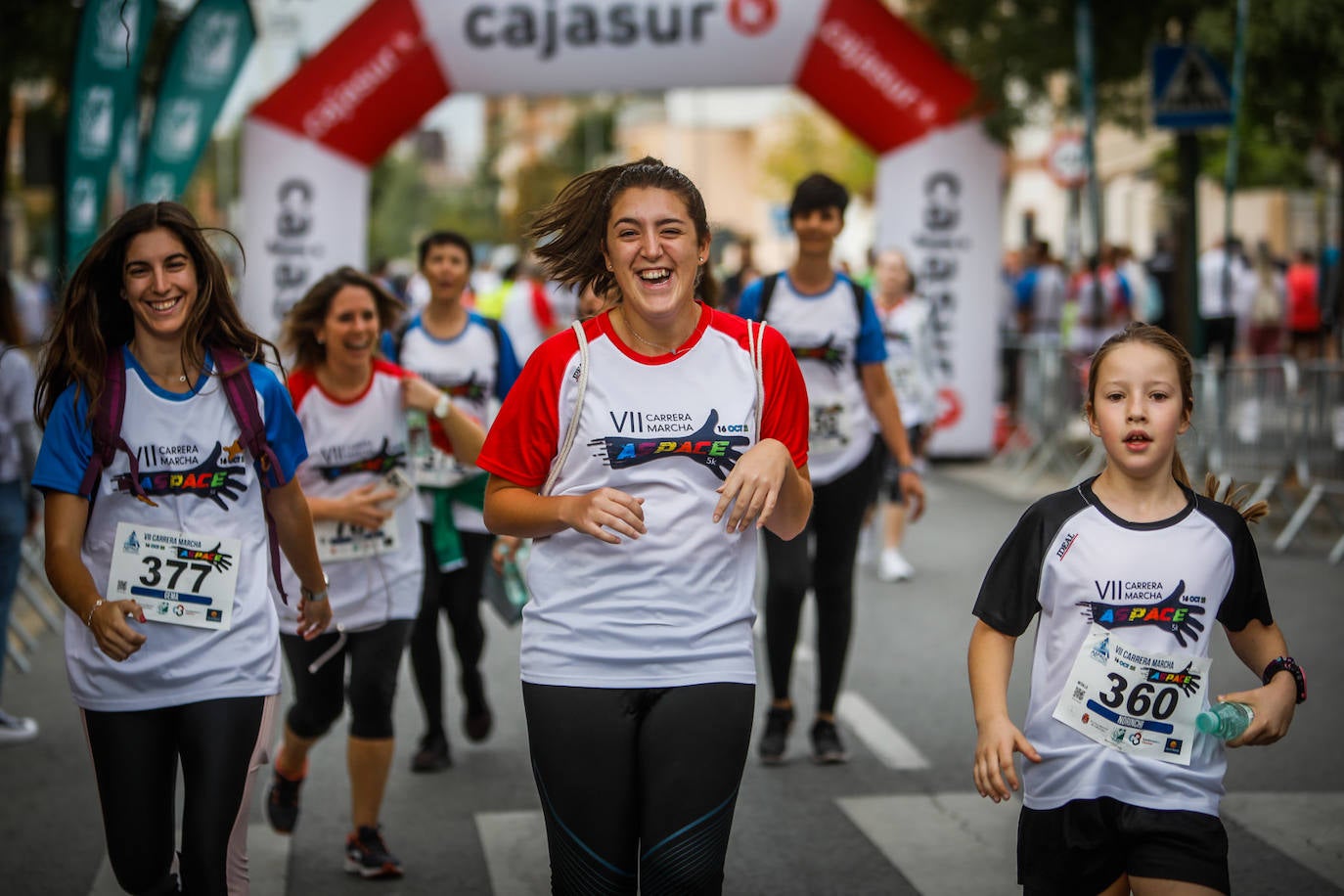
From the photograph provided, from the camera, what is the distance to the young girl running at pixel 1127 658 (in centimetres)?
342

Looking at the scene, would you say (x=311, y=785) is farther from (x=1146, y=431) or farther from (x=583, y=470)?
(x=1146, y=431)

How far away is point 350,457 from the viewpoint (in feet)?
18.5

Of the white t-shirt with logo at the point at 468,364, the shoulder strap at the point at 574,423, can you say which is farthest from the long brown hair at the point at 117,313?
the white t-shirt with logo at the point at 468,364

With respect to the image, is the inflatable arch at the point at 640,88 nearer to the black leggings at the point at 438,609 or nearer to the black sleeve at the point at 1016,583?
the black leggings at the point at 438,609

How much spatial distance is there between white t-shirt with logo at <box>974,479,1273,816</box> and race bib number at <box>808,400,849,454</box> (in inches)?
117

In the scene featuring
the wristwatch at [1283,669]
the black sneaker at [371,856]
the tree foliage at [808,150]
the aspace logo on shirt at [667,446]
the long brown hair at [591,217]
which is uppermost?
A: the tree foliage at [808,150]

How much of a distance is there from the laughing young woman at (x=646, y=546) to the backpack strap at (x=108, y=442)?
0.85m

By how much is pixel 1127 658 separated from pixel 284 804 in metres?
3.24

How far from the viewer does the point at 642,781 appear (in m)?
3.52

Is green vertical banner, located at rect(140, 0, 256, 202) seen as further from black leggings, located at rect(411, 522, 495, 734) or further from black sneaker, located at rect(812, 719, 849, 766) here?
black sneaker, located at rect(812, 719, 849, 766)

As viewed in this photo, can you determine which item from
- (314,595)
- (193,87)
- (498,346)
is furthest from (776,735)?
(193,87)

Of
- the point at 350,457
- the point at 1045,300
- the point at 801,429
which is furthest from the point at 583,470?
the point at 1045,300

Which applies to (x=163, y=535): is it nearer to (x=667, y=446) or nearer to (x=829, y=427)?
(x=667, y=446)

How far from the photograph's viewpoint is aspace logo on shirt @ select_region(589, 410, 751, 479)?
3.53m
